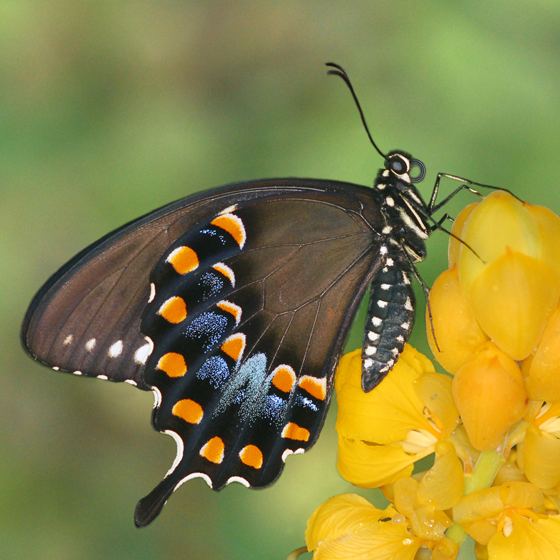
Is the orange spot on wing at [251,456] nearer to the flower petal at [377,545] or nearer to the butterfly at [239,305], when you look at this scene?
the butterfly at [239,305]

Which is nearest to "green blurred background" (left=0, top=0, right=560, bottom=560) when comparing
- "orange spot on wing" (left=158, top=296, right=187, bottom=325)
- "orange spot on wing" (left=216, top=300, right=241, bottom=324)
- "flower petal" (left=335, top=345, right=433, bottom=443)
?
"orange spot on wing" (left=216, top=300, right=241, bottom=324)

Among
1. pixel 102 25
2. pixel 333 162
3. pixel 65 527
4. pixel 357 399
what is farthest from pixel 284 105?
pixel 357 399


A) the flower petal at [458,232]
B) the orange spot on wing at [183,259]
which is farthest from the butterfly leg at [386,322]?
the orange spot on wing at [183,259]

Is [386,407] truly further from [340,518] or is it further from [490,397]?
[490,397]

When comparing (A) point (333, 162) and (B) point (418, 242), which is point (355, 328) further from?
(B) point (418, 242)

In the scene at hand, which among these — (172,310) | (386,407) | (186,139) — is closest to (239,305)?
(172,310)
